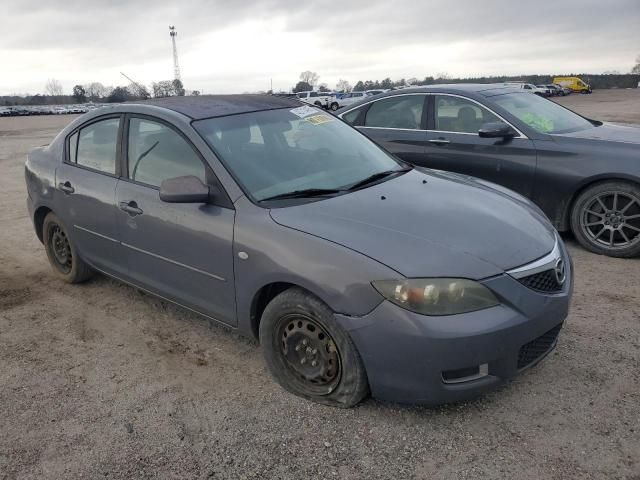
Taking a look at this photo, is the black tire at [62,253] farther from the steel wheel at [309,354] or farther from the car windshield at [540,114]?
the car windshield at [540,114]

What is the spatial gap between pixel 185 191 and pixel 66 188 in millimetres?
1781

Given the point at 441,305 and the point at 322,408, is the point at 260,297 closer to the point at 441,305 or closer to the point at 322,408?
the point at 322,408

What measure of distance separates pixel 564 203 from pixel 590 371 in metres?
2.49

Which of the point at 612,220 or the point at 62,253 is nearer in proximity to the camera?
the point at 62,253

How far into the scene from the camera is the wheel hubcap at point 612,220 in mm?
4855

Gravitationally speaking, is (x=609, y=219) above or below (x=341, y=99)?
below

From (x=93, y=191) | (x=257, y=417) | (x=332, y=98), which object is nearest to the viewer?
(x=257, y=417)

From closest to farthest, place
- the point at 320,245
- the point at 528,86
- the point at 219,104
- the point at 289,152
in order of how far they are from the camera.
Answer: the point at 320,245 < the point at 289,152 < the point at 219,104 < the point at 528,86

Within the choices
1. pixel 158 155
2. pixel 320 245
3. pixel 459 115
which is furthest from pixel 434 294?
pixel 459 115

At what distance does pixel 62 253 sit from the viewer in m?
4.82

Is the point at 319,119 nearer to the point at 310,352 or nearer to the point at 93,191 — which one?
the point at 93,191

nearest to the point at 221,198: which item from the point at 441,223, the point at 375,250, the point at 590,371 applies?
the point at 375,250

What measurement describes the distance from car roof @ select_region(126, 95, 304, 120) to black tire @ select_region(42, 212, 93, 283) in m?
1.42

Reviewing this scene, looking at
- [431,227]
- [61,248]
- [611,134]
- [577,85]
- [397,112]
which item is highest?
[577,85]
